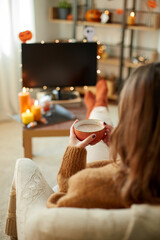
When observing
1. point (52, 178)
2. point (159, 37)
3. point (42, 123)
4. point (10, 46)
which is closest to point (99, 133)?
point (42, 123)

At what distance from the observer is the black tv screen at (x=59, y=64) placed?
2.45 metres

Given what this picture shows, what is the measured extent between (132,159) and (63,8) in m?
3.22

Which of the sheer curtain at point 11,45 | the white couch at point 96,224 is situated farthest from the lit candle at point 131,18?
the white couch at point 96,224

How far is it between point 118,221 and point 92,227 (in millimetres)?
71

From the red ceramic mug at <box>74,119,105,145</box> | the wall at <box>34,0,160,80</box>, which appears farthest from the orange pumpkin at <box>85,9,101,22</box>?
the red ceramic mug at <box>74,119,105,145</box>

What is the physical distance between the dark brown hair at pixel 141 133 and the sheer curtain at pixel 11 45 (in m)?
2.65

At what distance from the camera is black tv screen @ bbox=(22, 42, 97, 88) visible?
8.02 ft

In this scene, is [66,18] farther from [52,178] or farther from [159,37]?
[52,178]

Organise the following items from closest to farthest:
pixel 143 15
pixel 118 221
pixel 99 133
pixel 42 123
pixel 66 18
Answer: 1. pixel 118 221
2. pixel 99 133
3. pixel 42 123
4. pixel 143 15
5. pixel 66 18

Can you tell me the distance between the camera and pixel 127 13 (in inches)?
144

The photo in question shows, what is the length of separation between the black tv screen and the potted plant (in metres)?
1.48

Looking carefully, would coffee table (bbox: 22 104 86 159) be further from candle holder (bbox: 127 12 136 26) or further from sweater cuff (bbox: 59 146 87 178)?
candle holder (bbox: 127 12 136 26)

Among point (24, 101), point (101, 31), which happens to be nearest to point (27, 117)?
point (24, 101)

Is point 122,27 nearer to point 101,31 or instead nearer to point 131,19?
point 131,19
